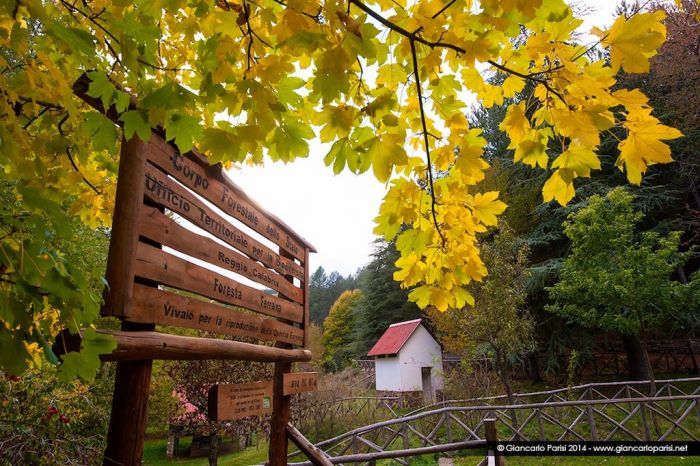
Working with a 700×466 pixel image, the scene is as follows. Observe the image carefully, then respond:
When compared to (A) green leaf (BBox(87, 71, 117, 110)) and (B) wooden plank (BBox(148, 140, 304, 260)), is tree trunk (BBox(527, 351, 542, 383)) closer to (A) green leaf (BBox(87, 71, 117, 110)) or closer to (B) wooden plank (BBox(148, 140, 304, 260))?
(B) wooden plank (BBox(148, 140, 304, 260))

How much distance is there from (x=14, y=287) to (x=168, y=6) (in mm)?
861

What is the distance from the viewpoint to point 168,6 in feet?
3.82

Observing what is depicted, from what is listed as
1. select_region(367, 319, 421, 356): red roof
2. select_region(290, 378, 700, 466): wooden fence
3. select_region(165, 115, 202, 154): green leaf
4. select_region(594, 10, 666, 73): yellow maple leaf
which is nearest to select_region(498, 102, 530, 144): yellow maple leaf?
select_region(594, 10, 666, 73): yellow maple leaf

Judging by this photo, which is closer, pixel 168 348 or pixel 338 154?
pixel 338 154

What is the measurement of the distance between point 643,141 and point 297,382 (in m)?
3.03

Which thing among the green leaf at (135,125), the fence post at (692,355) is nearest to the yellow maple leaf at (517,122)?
the green leaf at (135,125)

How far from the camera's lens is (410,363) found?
55.8 ft

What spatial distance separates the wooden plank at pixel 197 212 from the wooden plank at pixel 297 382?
3.25 feet

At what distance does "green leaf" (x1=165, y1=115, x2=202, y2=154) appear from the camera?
1244mm

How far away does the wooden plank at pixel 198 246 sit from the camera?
1.71 m

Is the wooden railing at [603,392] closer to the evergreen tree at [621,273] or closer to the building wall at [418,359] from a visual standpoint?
the evergreen tree at [621,273]

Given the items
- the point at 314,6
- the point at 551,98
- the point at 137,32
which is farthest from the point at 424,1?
the point at 137,32

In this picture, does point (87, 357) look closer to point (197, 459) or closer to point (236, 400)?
point (236, 400)

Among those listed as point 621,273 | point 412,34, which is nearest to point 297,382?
point 412,34
